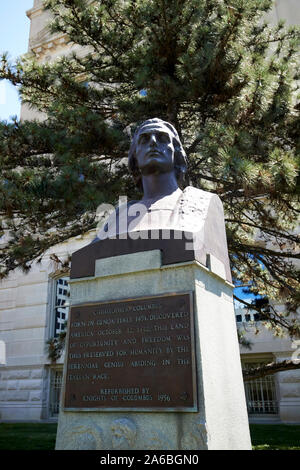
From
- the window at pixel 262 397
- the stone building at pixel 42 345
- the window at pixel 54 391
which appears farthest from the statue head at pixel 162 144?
the window at pixel 54 391

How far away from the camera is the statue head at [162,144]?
4355 millimetres

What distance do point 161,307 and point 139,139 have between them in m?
1.99

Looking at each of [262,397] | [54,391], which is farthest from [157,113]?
[54,391]

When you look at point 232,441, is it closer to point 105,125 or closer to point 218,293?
point 218,293

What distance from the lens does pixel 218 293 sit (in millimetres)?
3545

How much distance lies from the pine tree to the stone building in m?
3.44

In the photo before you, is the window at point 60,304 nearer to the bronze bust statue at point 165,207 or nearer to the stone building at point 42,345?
the stone building at point 42,345

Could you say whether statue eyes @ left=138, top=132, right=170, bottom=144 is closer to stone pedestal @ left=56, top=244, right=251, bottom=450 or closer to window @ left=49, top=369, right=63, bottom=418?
stone pedestal @ left=56, top=244, right=251, bottom=450

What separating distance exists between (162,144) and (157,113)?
290 centimetres

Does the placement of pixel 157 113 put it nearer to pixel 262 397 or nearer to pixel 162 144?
pixel 162 144

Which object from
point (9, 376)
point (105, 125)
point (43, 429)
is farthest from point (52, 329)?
point (105, 125)

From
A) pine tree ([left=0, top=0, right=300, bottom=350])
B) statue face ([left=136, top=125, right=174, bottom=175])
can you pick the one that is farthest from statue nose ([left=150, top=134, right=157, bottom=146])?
pine tree ([left=0, top=0, right=300, bottom=350])

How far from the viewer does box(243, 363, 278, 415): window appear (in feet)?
34.3

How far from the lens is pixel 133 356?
3160 millimetres
